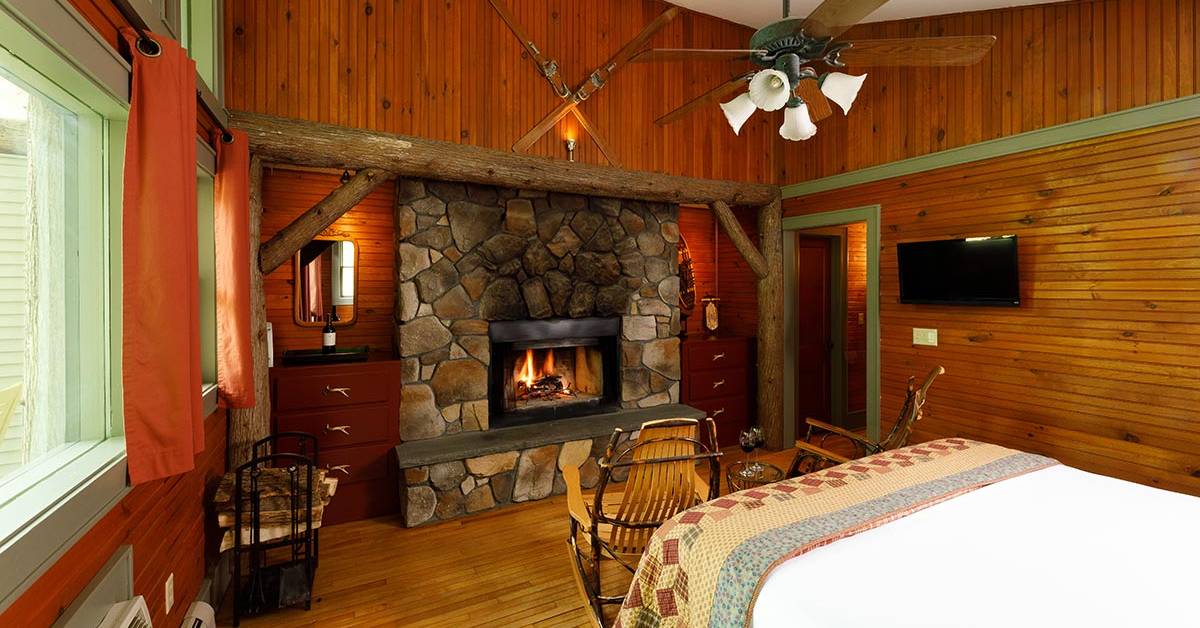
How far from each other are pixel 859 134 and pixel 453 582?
419 centimetres

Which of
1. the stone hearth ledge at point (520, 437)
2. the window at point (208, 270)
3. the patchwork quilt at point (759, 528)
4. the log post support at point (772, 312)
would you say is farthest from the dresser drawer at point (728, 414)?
the window at point (208, 270)

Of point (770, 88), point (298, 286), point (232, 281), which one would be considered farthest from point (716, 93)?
point (298, 286)

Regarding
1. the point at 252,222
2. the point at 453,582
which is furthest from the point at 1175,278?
the point at 252,222

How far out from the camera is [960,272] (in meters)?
3.45

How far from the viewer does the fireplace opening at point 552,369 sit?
3.93 meters

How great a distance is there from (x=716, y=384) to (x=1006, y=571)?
350 cm

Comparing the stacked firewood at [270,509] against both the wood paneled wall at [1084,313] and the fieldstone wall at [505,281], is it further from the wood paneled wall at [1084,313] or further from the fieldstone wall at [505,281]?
the wood paneled wall at [1084,313]

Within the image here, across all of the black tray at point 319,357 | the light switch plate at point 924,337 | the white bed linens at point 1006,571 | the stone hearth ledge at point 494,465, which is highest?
the light switch plate at point 924,337

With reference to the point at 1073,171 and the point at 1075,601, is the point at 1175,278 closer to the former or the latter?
the point at 1073,171

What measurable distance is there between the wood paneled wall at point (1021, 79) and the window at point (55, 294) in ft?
14.2

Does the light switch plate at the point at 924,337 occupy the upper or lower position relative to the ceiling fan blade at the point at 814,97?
lower

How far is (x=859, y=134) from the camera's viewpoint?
4.13 meters

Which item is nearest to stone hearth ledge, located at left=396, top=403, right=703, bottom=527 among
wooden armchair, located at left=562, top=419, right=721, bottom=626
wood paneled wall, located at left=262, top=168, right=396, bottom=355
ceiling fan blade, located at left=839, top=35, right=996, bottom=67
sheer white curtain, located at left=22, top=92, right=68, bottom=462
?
wood paneled wall, located at left=262, top=168, right=396, bottom=355

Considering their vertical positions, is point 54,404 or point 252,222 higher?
point 252,222
